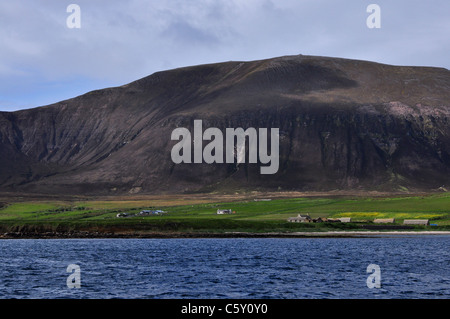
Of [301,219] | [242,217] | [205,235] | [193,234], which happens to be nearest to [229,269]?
[205,235]

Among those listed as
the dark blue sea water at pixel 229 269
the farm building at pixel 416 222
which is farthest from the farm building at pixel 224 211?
the dark blue sea water at pixel 229 269

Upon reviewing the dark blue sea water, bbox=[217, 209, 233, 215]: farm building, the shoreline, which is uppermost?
bbox=[217, 209, 233, 215]: farm building

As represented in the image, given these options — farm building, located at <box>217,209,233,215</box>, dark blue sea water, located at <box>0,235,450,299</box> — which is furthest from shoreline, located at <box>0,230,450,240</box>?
farm building, located at <box>217,209,233,215</box>

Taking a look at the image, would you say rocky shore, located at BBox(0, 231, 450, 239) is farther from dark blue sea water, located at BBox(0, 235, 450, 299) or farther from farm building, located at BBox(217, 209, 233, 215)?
farm building, located at BBox(217, 209, 233, 215)

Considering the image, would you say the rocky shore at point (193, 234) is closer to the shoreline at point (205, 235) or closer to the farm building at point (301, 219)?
the shoreline at point (205, 235)

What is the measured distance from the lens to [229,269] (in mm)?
74000

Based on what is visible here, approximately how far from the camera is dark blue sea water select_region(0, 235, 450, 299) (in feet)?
183

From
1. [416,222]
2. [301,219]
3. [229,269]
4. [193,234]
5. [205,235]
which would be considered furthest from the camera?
[301,219]

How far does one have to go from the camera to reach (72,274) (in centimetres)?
7025

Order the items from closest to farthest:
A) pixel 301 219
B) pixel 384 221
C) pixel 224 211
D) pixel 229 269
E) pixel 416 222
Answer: pixel 229 269, pixel 416 222, pixel 384 221, pixel 301 219, pixel 224 211

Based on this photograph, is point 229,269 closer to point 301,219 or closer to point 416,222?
point 301,219
